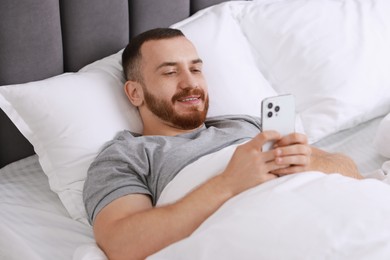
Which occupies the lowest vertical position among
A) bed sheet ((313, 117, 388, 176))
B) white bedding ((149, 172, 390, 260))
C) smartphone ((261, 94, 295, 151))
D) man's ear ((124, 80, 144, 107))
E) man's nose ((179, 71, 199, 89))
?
bed sheet ((313, 117, 388, 176))

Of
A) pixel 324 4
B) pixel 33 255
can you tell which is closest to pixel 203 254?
pixel 33 255

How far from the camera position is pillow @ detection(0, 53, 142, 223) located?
1387mm

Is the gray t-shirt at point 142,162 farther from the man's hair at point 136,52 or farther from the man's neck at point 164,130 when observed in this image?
the man's hair at point 136,52

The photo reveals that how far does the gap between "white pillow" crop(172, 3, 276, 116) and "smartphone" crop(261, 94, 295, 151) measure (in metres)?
0.49

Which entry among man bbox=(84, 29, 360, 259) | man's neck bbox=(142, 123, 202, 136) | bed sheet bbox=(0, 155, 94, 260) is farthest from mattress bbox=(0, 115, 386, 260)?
man's neck bbox=(142, 123, 202, 136)

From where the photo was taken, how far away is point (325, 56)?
1777 mm

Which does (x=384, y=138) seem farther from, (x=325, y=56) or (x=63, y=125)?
(x=63, y=125)

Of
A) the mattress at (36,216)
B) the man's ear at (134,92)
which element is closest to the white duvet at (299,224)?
the mattress at (36,216)

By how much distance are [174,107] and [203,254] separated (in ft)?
1.77

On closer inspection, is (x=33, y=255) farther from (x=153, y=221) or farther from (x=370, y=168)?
(x=370, y=168)

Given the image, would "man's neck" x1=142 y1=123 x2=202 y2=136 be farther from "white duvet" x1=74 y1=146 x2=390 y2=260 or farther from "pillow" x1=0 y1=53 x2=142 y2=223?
"white duvet" x1=74 y1=146 x2=390 y2=260

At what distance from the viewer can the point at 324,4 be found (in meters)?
1.90

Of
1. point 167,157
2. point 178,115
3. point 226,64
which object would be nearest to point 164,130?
point 178,115

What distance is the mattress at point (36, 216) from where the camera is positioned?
1.23 m
